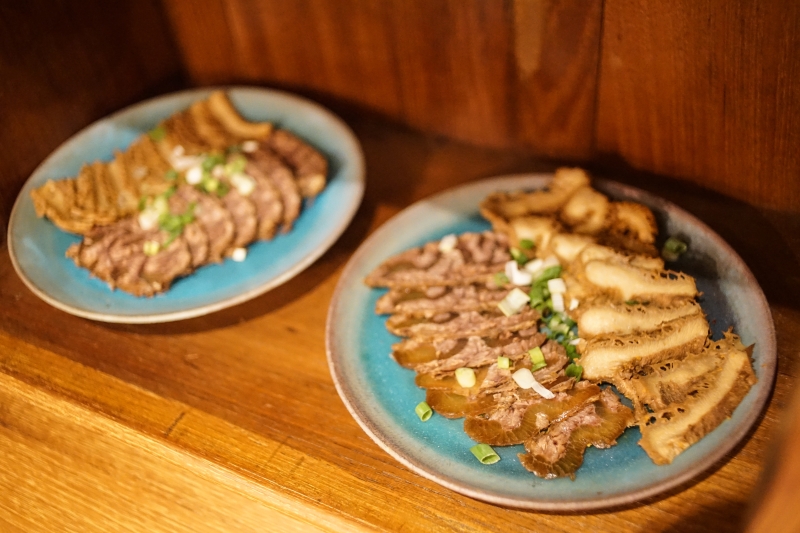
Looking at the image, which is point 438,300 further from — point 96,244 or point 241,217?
point 96,244

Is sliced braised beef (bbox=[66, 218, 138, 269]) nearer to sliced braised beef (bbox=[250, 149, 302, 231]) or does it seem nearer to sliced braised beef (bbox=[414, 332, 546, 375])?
sliced braised beef (bbox=[250, 149, 302, 231])

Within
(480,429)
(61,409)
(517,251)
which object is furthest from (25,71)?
(480,429)

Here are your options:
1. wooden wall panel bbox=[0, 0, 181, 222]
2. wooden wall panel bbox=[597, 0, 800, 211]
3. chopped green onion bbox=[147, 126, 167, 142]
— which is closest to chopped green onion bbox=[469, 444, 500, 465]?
wooden wall panel bbox=[597, 0, 800, 211]

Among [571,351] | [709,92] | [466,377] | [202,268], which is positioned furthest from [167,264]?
[709,92]

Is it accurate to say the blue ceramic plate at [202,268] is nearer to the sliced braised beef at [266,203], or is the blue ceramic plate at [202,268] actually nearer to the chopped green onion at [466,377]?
the sliced braised beef at [266,203]

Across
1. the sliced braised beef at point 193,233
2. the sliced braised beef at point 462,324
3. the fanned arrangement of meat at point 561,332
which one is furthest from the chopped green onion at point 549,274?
the sliced braised beef at point 193,233

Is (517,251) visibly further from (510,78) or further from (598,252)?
(510,78)
